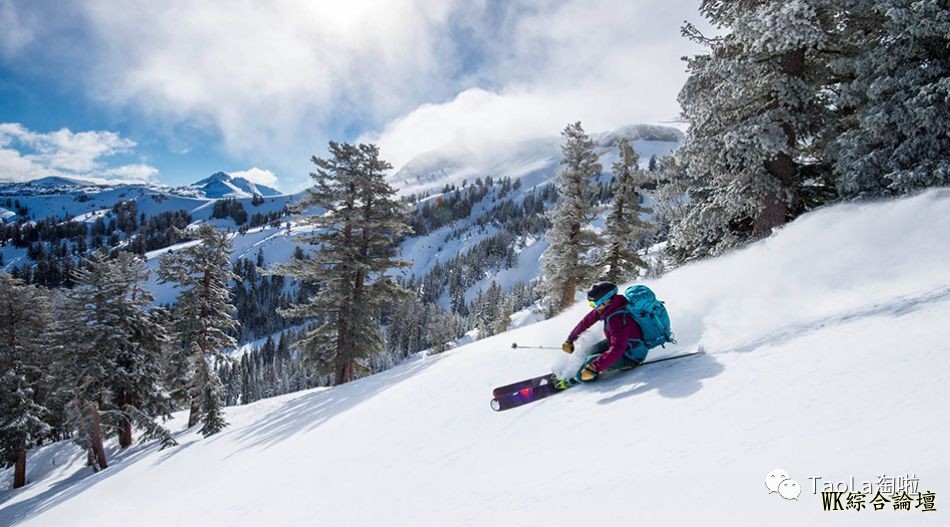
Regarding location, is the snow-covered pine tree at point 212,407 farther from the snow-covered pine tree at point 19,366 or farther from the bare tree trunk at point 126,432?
the snow-covered pine tree at point 19,366

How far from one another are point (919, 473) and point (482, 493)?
10.8ft

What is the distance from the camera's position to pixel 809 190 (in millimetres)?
11984

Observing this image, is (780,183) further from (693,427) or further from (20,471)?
(20,471)

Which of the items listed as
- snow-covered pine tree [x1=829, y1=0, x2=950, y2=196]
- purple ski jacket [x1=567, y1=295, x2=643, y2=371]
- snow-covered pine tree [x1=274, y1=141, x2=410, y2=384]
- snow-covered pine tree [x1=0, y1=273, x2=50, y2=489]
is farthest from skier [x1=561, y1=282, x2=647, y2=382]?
snow-covered pine tree [x1=0, y1=273, x2=50, y2=489]

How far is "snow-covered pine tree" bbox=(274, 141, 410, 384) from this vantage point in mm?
20203

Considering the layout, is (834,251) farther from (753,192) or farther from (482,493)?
(482,493)

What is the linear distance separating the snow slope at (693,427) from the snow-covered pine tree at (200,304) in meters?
15.4

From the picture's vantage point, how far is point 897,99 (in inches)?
375

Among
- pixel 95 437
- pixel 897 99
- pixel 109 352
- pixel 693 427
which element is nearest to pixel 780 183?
pixel 897 99

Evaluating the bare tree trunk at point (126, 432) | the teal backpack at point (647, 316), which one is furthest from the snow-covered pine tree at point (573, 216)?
the bare tree trunk at point (126, 432)

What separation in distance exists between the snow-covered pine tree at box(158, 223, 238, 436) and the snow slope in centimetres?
1538

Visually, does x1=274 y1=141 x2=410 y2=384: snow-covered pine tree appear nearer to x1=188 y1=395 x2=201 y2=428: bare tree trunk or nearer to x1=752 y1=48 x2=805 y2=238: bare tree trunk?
x1=188 y1=395 x2=201 y2=428: bare tree trunk

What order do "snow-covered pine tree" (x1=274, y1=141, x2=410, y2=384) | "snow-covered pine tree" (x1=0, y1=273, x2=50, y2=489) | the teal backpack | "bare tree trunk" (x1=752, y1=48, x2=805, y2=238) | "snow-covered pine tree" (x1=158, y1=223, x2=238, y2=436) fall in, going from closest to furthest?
the teal backpack < "bare tree trunk" (x1=752, y1=48, x2=805, y2=238) < "snow-covered pine tree" (x1=274, y1=141, x2=410, y2=384) < "snow-covered pine tree" (x1=158, y1=223, x2=238, y2=436) < "snow-covered pine tree" (x1=0, y1=273, x2=50, y2=489)

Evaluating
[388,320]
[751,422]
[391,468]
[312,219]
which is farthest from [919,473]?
[388,320]
